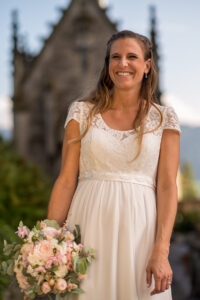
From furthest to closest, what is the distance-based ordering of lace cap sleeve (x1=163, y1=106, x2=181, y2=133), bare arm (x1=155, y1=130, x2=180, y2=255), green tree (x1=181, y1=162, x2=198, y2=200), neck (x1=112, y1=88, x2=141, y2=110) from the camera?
green tree (x1=181, y1=162, x2=198, y2=200), neck (x1=112, y1=88, x2=141, y2=110), lace cap sleeve (x1=163, y1=106, x2=181, y2=133), bare arm (x1=155, y1=130, x2=180, y2=255)

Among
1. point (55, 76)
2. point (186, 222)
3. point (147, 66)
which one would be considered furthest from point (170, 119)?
point (55, 76)

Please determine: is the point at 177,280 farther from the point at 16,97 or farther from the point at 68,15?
the point at 68,15

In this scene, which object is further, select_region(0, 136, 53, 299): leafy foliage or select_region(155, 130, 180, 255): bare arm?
select_region(0, 136, 53, 299): leafy foliage

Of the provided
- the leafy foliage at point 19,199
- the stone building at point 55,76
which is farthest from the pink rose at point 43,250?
the stone building at point 55,76

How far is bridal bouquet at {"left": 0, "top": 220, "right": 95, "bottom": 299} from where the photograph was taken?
9.20ft

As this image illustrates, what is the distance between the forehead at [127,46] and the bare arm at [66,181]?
2.13ft

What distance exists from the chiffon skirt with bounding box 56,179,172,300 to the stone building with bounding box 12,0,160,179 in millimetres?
18946

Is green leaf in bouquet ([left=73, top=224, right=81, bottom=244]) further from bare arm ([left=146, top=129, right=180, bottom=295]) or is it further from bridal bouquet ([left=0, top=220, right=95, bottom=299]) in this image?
bare arm ([left=146, top=129, right=180, bottom=295])

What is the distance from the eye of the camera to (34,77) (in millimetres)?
22938

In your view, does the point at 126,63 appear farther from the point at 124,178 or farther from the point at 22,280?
the point at 22,280

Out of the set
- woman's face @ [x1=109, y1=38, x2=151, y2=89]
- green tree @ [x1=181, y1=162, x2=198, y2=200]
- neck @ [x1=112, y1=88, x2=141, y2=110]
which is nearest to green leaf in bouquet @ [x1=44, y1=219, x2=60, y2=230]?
neck @ [x1=112, y1=88, x2=141, y2=110]

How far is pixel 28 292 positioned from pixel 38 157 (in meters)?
19.7

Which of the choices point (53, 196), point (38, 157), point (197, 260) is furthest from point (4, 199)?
point (38, 157)

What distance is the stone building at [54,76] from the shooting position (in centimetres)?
2223
